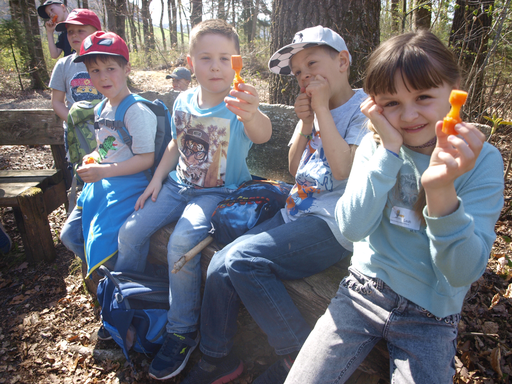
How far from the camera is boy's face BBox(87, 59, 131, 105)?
2572 mm

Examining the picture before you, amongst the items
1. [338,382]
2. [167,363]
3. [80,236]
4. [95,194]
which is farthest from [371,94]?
[80,236]

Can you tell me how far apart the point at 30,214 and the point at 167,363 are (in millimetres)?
2123

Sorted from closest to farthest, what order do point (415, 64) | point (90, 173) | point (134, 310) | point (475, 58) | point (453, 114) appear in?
point (453, 114)
point (415, 64)
point (134, 310)
point (90, 173)
point (475, 58)

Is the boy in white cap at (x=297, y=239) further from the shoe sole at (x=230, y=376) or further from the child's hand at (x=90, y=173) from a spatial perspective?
the child's hand at (x=90, y=173)

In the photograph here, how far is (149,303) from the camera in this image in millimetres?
2357

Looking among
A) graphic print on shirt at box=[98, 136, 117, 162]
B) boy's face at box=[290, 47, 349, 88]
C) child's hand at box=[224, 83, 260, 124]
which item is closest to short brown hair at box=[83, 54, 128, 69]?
graphic print on shirt at box=[98, 136, 117, 162]

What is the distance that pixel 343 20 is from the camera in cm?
301

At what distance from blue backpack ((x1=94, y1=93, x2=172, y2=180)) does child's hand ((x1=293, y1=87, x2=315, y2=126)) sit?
1.25 meters

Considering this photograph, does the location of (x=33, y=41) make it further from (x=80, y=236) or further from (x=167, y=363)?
(x=167, y=363)

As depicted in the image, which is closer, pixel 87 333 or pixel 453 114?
pixel 453 114

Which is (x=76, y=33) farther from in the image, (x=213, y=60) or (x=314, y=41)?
(x=314, y=41)

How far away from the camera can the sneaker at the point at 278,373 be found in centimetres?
175

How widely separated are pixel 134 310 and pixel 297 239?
3.88 feet

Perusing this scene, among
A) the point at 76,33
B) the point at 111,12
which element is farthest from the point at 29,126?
the point at 111,12
